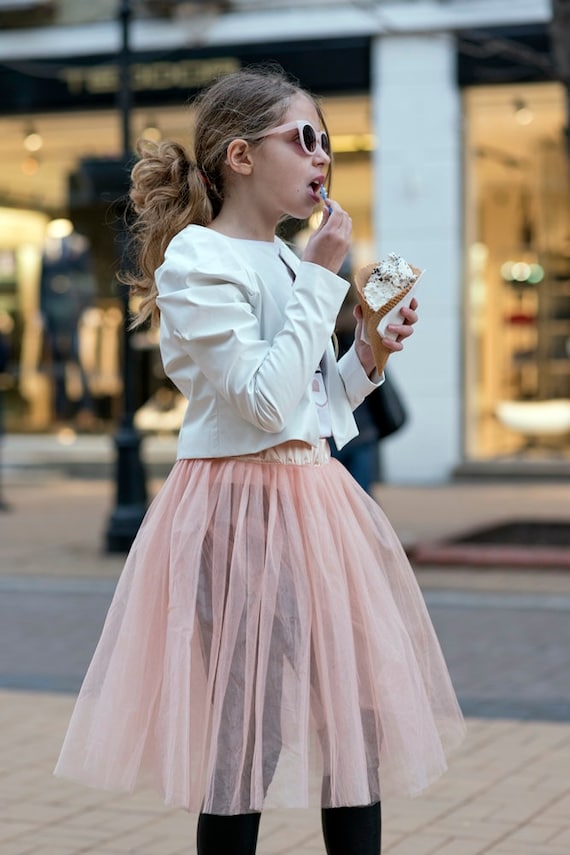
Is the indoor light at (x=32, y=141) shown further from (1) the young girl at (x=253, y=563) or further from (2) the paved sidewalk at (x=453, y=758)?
(1) the young girl at (x=253, y=563)

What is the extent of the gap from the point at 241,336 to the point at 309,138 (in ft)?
1.45

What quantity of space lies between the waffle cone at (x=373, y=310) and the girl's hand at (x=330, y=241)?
9 cm

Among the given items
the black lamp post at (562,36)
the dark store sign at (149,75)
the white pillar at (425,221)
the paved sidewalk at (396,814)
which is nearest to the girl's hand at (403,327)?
the paved sidewalk at (396,814)

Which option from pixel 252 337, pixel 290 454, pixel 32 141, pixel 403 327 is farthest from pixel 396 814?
pixel 32 141

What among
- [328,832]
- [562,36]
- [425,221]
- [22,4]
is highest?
[22,4]

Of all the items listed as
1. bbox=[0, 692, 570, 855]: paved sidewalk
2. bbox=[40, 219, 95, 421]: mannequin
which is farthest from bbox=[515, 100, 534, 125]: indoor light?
bbox=[0, 692, 570, 855]: paved sidewalk

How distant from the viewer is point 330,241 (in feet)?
9.95

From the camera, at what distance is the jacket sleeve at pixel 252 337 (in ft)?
9.75

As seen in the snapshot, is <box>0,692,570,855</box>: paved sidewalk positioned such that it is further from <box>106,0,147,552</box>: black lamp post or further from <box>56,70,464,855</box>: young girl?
<box>106,0,147,552</box>: black lamp post

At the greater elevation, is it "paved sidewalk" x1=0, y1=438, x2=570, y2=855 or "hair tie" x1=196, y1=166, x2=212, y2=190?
"hair tie" x1=196, y1=166, x2=212, y2=190

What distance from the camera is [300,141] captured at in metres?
3.13

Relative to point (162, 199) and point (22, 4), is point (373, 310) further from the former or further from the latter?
point (22, 4)

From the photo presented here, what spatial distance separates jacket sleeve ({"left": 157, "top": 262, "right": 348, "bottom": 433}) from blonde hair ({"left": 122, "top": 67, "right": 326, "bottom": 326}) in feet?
0.77

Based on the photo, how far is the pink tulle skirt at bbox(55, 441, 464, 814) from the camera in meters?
3.07
